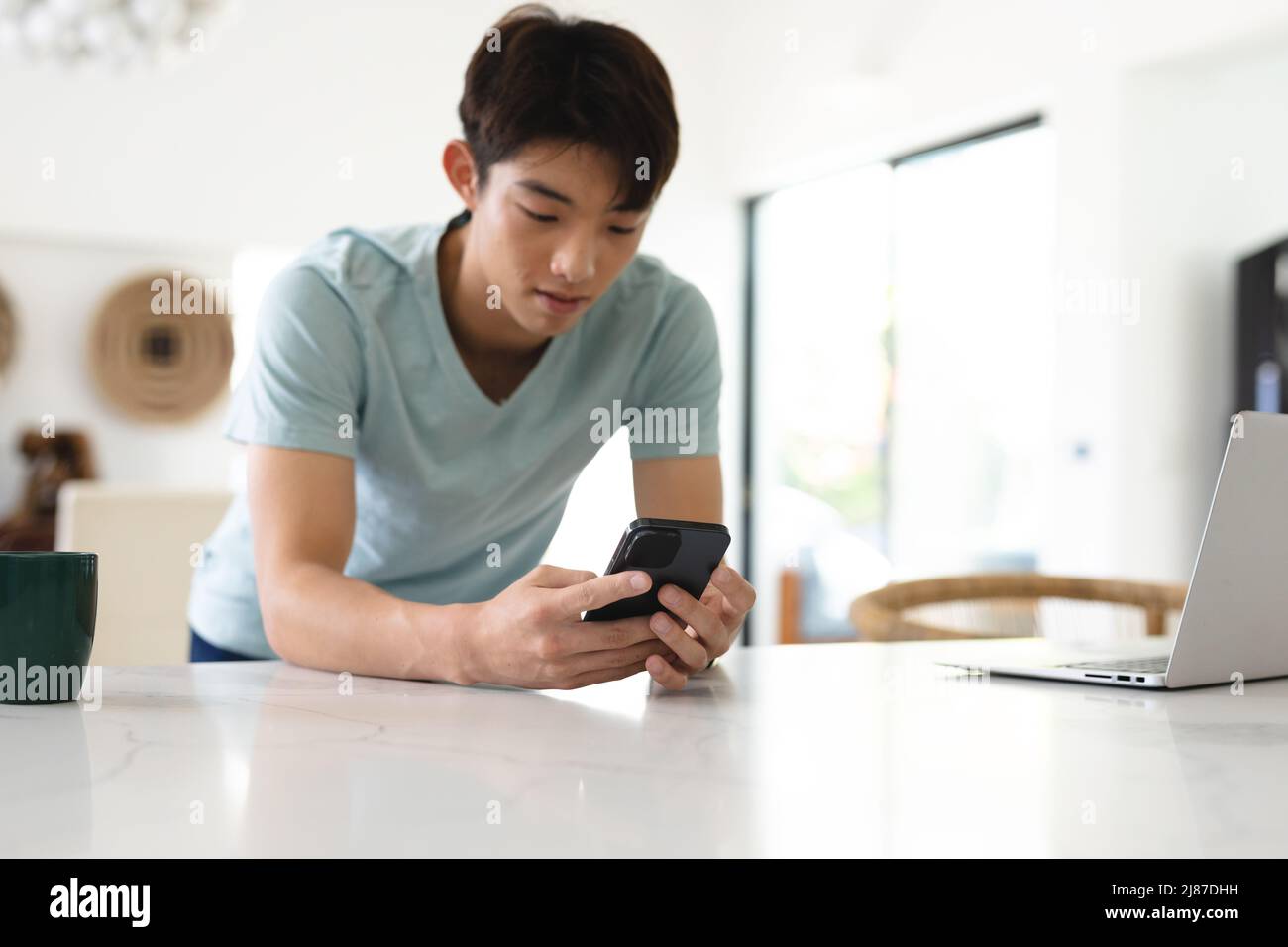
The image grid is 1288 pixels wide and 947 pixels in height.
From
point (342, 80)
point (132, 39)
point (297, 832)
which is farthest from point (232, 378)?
point (297, 832)

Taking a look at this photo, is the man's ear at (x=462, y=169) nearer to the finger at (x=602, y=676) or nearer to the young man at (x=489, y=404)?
the young man at (x=489, y=404)

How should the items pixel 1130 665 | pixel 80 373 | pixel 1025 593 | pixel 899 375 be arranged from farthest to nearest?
1. pixel 899 375
2. pixel 80 373
3. pixel 1025 593
4. pixel 1130 665

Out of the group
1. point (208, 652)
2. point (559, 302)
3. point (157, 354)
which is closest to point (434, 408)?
point (559, 302)

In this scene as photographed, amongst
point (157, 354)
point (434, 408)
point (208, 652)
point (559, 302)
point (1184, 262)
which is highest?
point (1184, 262)

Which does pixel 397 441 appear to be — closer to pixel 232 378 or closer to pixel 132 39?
pixel 132 39

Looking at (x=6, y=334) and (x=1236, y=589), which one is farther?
(x=6, y=334)

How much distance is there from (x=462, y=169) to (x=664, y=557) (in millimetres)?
600

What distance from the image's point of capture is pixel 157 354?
14.9 ft

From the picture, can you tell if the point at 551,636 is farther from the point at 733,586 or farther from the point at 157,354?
the point at 157,354

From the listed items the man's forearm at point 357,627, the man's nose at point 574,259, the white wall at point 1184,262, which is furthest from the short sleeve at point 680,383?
the white wall at point 1184,262

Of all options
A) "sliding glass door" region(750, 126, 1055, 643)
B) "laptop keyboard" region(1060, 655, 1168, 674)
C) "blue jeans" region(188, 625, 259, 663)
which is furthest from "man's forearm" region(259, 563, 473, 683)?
"sliding glass door" region(750, 126, 1055, 643)

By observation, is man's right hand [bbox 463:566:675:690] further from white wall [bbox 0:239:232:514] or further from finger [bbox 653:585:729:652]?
white wall [bbox 0:239:232:514]

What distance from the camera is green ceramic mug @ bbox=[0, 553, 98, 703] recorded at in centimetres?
88
